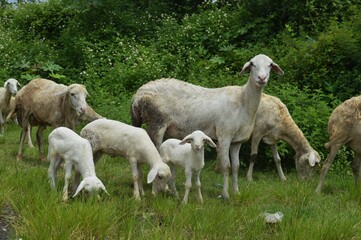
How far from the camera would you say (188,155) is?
684 centimetres

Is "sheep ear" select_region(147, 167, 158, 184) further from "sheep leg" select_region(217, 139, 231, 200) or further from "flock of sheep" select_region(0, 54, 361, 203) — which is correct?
"sheep leg" select_region(217, 139, 231, 200)

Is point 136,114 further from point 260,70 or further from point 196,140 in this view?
point 260,70

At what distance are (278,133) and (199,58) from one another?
22.1ft

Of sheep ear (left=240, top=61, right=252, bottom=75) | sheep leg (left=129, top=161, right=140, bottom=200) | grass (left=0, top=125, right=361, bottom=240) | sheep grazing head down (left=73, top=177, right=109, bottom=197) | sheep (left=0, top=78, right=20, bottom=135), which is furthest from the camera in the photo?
sheep (left=0, top=78, right=20, bottom=135)

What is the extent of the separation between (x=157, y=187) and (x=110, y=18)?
12.4 meters

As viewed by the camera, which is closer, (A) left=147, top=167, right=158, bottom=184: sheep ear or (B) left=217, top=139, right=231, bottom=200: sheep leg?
(A) left=147, top=167, right=158, bottom=184: sheep ear

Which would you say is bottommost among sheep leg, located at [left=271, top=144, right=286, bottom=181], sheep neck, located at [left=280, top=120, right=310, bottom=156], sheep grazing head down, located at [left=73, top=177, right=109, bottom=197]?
sheep leg, located at [left=271, top=144, right=286, bottom=181]

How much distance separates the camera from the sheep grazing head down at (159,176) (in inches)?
256

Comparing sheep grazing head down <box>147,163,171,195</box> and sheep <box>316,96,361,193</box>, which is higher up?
sheep <box>316,96,361,193</box>

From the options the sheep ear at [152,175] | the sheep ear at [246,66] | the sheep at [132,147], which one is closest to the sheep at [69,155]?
the sheep at [132,147]

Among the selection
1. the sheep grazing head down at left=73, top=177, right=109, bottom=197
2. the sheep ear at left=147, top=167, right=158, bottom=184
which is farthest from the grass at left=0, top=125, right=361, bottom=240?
the sheep ear at left=147, top=167, right=158, bottom=184

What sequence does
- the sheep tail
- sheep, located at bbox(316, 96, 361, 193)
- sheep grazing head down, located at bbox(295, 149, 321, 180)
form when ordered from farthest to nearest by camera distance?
sheep grazing head down, located at bbox(295, 149, 321, 180)
the sheep tail
sheep, located at bbox(316, 96, 361, 193)

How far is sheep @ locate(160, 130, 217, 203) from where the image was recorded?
662cm

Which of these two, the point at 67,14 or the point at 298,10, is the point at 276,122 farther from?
the point at 67,14
